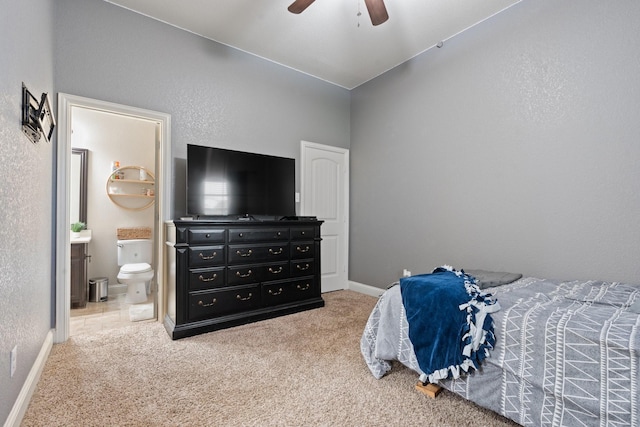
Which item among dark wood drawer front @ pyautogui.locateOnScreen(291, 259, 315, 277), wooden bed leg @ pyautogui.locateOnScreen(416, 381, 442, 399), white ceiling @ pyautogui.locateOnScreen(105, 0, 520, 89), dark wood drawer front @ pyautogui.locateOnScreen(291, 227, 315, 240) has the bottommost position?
wooden bed leg @ pyautogui.locateOnScreen(416, 381, 442, 399)

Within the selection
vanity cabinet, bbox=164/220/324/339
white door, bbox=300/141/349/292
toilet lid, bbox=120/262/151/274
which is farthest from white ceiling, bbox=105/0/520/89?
toilet lid, bbox=120/262/151/274

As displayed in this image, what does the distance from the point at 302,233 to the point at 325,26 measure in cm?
216

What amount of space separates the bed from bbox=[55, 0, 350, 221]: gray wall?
2.74 meters

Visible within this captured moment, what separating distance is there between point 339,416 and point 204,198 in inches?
88.1

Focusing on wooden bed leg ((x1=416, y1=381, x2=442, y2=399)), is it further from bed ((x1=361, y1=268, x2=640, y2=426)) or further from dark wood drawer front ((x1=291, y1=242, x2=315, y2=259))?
dark wood drawer front ((x1=291, y1=242, x2=315, y2=259))

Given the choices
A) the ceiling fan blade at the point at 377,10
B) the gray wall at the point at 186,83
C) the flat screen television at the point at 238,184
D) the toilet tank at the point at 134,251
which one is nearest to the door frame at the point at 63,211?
the gray wall at the point at 186,83

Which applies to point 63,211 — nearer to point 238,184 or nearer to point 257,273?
point 238,184

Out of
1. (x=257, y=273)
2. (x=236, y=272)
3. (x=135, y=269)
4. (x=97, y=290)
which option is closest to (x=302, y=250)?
(x=257, y=273)

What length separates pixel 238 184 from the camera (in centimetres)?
317

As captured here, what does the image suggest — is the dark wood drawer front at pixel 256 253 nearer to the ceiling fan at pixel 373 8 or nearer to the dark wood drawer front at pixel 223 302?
the dark wood drawer front at pixel 223 302

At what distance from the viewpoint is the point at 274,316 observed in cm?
307

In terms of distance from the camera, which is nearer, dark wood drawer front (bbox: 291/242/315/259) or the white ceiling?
the white ceiling

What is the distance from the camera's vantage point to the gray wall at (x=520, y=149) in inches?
85.8

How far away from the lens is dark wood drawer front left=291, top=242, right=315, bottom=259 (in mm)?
3303
